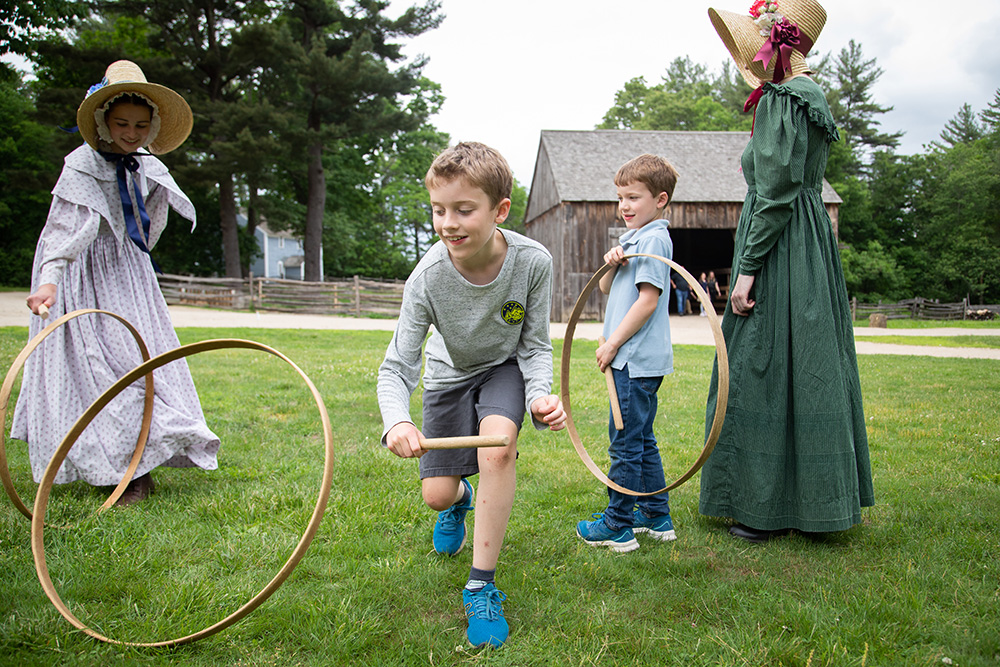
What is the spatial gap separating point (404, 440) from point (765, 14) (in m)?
2.97

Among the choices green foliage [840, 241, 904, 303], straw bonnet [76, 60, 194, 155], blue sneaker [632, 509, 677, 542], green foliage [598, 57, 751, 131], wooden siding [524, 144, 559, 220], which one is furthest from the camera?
green foliage [598, 57, 751, 131]

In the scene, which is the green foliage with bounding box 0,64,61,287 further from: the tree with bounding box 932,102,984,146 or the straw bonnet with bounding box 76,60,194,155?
the tree with bounding box 932,102,984,146

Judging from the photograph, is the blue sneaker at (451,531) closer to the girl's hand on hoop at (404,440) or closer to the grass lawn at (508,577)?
the grass lawn at (508,577)

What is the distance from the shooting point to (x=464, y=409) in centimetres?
306

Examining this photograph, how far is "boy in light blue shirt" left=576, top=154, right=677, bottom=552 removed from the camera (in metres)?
3.41

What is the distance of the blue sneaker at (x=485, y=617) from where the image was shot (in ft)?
8.25

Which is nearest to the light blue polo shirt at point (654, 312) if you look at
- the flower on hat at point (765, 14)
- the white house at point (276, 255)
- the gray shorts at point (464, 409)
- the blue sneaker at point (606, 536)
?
the gray shorts at point (464, 409)

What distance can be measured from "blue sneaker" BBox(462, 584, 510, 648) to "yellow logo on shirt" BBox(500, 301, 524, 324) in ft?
3.64

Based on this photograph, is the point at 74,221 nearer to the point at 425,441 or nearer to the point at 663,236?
the point at 425,441

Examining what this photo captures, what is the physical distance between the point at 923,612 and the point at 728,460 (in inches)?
42.5

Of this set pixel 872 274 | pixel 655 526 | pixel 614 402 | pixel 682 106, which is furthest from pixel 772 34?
pixel 682 106

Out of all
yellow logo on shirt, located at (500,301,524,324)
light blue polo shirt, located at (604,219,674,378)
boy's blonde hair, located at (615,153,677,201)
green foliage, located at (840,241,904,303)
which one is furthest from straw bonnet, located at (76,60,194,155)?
green foliage, located at (840,241,904,303)

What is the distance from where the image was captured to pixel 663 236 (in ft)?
11.5

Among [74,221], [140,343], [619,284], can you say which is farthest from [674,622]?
[74,221]
